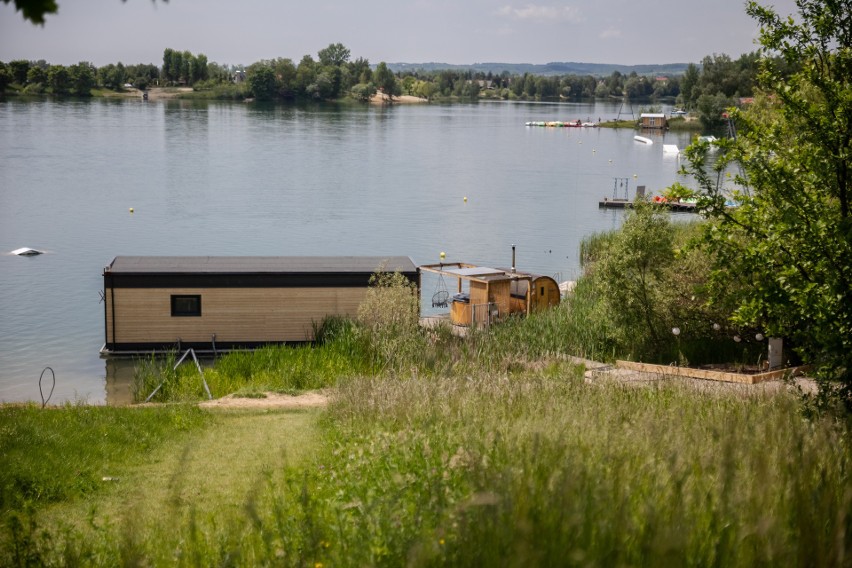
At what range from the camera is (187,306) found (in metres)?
24.7

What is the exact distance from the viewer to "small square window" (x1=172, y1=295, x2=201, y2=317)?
2456 centimetres

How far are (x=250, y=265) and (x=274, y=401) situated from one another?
9424 millimetres

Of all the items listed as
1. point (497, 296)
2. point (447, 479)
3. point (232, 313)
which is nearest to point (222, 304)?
point (232, 313)

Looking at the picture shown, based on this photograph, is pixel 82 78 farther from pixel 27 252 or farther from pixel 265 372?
pixel 265 372

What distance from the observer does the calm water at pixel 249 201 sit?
34212 mm

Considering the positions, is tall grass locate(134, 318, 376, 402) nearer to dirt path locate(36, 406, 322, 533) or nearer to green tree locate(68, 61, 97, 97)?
dirt path locate(36, 406, 322, 533)

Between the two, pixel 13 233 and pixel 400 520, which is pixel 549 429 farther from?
pixel 13 233

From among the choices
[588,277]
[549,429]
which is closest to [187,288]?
[588,277]

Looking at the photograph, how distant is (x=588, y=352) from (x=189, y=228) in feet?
114

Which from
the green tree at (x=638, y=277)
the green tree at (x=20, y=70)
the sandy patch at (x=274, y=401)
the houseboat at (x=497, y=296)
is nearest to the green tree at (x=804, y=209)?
the sandy patch at (x=274, y=401)

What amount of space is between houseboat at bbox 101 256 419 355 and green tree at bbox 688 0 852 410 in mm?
13668

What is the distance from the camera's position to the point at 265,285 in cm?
2467

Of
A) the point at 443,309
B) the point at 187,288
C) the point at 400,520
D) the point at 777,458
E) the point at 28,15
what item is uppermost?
the point at 28,15

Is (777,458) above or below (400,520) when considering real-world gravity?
above
